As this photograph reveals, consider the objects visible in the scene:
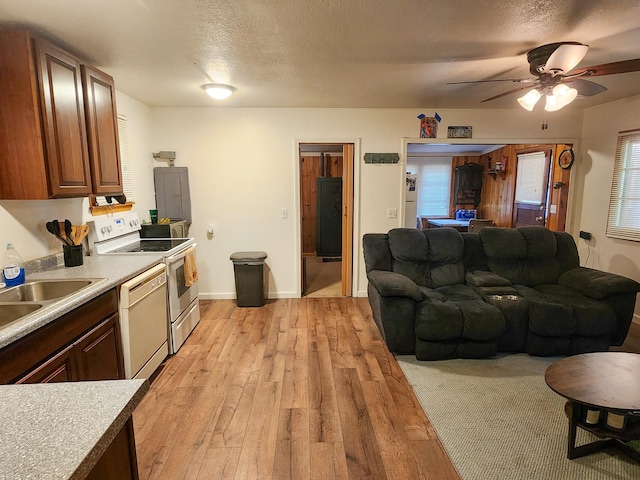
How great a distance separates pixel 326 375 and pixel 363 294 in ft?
6.68

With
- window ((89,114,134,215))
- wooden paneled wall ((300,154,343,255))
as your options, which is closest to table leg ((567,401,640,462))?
window ((89,114,134,215))

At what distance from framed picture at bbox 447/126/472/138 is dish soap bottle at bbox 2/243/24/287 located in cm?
442

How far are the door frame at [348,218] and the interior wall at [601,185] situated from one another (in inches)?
111

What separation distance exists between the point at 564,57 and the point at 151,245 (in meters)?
3.59

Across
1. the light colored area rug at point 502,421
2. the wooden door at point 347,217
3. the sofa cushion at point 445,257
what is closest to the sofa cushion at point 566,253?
the sofa cushion at point 445,257

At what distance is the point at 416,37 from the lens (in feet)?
7.38

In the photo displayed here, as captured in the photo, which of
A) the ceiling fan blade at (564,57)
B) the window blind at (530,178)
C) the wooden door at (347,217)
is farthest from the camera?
the window blind at (530,178)

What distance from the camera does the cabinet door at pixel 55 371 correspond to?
1.56 metres

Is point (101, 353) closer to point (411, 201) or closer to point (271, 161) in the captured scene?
point (271, 161)

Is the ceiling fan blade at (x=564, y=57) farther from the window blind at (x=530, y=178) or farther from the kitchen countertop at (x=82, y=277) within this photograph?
the window blind at (x=530, y=178)

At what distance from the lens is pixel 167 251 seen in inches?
118

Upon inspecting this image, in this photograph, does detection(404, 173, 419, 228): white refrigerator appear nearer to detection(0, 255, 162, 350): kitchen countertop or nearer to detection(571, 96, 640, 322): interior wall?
detection(571, 96, 640, 322): interior wall

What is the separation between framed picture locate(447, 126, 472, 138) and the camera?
4445mm

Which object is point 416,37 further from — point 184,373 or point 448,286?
point 184,373
